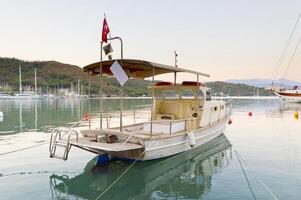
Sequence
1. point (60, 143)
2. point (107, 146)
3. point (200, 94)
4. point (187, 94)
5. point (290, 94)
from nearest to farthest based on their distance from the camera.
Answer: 1. point (107, 146)
2. point (60, 143)
3. point (200, 94)
4. point (187, 94)
5. point (290, 94)

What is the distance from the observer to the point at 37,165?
38.9 feet

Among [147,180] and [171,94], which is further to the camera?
[171,94]

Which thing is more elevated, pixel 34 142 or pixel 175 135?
pixel 175 135

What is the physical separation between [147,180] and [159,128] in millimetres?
3170

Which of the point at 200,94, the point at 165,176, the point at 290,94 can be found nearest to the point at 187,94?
the point at 200,94

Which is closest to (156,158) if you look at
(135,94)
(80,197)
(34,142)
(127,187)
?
(127,187)

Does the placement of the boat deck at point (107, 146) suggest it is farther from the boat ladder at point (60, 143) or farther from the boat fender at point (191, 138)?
the boat fender at point (191, 138)

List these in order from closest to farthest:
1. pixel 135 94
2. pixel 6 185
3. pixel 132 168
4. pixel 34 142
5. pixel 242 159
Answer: pixel 6 185 < pixel 132 168 < pixel 242 159 < pixel 34 142 < pixel 135 94

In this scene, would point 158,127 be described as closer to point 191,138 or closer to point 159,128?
point 159,128

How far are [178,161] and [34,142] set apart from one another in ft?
30.8

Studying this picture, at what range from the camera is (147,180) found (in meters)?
10.1

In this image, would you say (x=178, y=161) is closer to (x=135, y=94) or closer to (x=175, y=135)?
(x=175, y=135)

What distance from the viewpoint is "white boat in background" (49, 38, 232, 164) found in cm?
1077

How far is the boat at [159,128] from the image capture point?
1077cm
